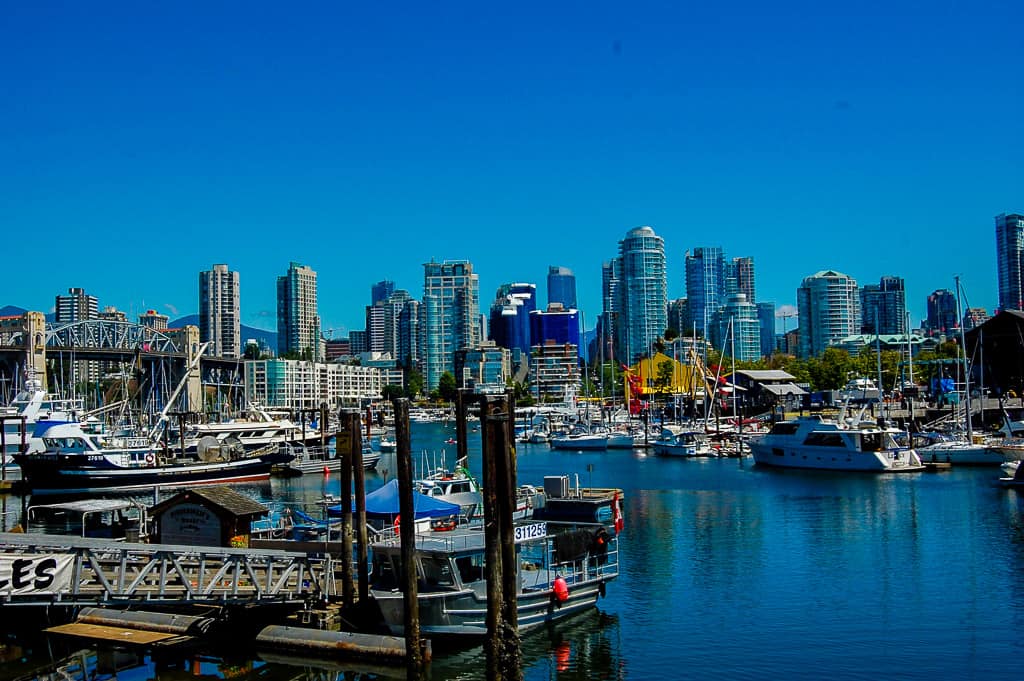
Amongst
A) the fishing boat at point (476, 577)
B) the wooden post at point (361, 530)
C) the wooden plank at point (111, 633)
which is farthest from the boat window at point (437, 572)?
the wooden plank at point (111, 633)

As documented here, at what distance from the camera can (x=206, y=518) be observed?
118 feet

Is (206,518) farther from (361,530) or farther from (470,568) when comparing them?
(470,568)

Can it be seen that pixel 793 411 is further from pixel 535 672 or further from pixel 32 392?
pixel 535 672

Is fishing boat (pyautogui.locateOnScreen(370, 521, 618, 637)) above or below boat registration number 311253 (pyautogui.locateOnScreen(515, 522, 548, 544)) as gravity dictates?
below

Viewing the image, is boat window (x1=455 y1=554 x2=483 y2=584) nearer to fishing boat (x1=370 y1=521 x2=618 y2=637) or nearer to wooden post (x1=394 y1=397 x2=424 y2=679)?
fishing boat (x1=370 y1=521 x2=618 y2=637)

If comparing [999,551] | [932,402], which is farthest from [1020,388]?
[999,551]

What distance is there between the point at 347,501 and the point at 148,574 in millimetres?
6335

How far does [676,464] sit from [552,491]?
54.1 m

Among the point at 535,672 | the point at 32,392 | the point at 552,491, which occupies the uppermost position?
the point at 32,392

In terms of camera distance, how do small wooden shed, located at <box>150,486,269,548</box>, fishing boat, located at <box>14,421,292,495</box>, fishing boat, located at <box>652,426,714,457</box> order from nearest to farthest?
small wooden shed, located at <box>150,486,269,548</box> → fishing boat, located at <box>14,421,292,495</box> → fishing boat, located at <box>652,426,714,457</box>

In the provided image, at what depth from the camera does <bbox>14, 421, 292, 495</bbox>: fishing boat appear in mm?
78312

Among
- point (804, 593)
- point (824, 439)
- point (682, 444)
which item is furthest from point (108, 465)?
point (804, 593)

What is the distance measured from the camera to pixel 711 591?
38.4 meters

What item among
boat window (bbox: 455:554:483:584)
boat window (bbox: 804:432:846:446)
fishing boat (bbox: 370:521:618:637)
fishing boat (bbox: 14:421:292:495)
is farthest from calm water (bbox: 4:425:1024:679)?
fishing boat (bbox: 14:421:292:495)
